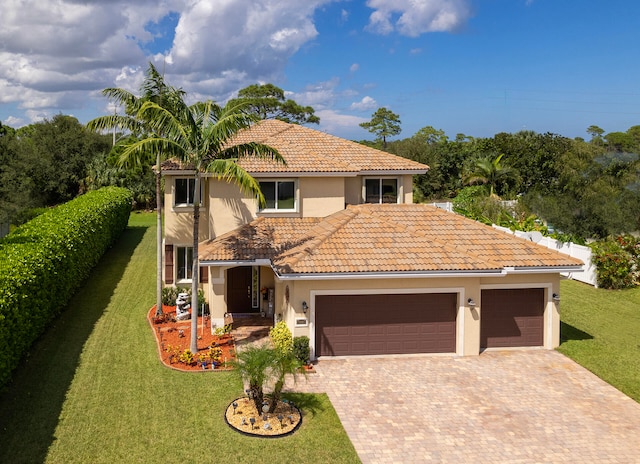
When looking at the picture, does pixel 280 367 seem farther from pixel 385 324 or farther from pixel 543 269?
pixel 543 269

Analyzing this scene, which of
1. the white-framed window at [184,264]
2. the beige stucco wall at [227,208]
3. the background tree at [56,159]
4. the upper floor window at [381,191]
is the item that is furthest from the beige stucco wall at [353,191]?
the background tree at [56,159]

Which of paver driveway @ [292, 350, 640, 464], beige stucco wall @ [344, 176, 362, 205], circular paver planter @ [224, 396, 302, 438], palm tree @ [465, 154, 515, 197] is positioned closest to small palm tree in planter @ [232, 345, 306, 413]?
circular paver planter @ [224, 396, 302, 438]

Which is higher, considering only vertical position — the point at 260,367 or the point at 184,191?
the point at 184,191

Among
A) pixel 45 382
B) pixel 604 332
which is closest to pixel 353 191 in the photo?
pixel 604 332

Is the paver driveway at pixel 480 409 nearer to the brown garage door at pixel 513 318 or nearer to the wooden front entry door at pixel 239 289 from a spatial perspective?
the brown garage door at pixel 513 318

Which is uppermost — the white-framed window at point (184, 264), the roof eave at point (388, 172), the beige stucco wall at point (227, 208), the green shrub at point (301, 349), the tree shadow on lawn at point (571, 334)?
the roof eave at point (388, 172)

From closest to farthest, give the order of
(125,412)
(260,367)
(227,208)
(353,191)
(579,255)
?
(260,367) < (125,412) < (227,208) < (353,191) < (579,255)
